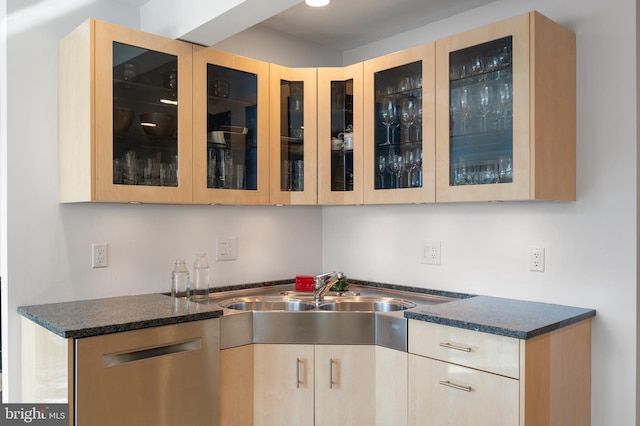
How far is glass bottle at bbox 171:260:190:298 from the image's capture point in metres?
2.53

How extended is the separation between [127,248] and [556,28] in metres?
2.19

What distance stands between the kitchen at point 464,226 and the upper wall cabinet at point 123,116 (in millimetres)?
135

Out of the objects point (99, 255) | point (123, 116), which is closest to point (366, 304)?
point (99, 255)

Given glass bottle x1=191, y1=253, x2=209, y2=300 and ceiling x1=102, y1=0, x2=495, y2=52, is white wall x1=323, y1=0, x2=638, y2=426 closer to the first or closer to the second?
ceiling x1=102, y1=0, x2=495, y2=52

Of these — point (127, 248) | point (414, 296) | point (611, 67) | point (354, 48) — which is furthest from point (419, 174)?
point (127, 248)

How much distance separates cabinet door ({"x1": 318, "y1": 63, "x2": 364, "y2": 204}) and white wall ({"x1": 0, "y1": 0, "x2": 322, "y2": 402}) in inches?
28.7

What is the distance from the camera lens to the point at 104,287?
2.43m

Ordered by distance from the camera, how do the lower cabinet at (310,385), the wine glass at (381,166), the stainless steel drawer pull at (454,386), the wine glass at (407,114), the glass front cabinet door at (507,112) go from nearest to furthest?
the stainless steel drawer pull at (454,386), the glass front cabinet door at (507,112), the lower cabinet at (310,385), the wine glass at (407,114), the wine glass at (381,166)

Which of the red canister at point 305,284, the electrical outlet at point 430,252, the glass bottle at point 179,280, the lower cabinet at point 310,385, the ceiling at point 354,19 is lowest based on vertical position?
the lower cabinet at point 310,385

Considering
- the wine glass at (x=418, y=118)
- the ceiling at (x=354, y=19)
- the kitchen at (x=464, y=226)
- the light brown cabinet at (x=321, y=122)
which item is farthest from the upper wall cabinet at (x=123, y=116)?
the wine glass at (x=418, y=118)

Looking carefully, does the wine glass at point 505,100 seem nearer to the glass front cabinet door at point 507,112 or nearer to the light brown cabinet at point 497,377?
the glass front cabinet door at point 507,112

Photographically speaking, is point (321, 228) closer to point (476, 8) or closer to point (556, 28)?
point (476, 8)

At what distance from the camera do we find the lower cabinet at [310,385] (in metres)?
2.26

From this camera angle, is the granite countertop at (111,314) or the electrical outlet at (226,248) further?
the electrical outlet at (226,248)
